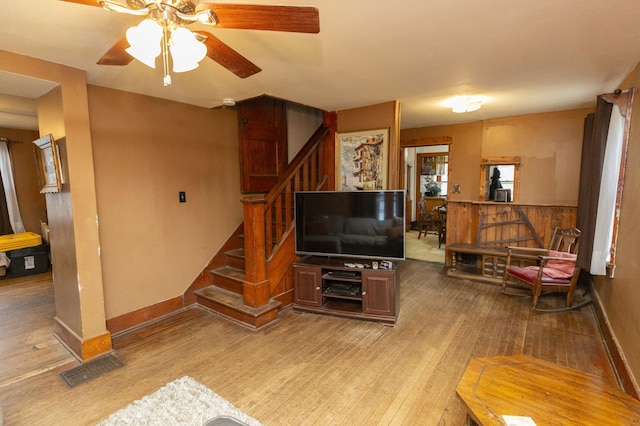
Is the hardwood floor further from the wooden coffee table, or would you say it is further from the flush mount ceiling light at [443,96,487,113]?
the flush mount ceiling light at [443,96,487,113]

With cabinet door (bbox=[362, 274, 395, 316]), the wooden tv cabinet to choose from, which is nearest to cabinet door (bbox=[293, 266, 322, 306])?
the wooden tv cabinet

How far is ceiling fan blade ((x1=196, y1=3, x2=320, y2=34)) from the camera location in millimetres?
1152

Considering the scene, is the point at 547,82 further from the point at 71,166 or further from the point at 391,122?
the point at 71,166

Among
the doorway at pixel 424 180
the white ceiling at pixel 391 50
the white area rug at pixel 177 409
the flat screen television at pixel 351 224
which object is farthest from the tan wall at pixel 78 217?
the doorway at pixel 424 180

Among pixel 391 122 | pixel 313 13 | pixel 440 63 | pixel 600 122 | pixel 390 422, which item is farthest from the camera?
pixel 391 122

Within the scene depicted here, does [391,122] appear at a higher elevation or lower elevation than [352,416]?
higher

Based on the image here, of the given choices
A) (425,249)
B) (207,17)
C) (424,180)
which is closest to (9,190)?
(207,17)

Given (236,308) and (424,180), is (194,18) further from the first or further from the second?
(424,180)

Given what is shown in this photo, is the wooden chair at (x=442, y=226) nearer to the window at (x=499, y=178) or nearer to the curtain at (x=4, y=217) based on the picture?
the window at (x=499, y=178)

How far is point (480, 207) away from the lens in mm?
4871

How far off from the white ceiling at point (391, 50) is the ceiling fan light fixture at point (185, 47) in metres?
0.47

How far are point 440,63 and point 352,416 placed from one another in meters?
2.60

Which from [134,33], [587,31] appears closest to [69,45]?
[134,33]

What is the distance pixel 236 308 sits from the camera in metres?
3.18
